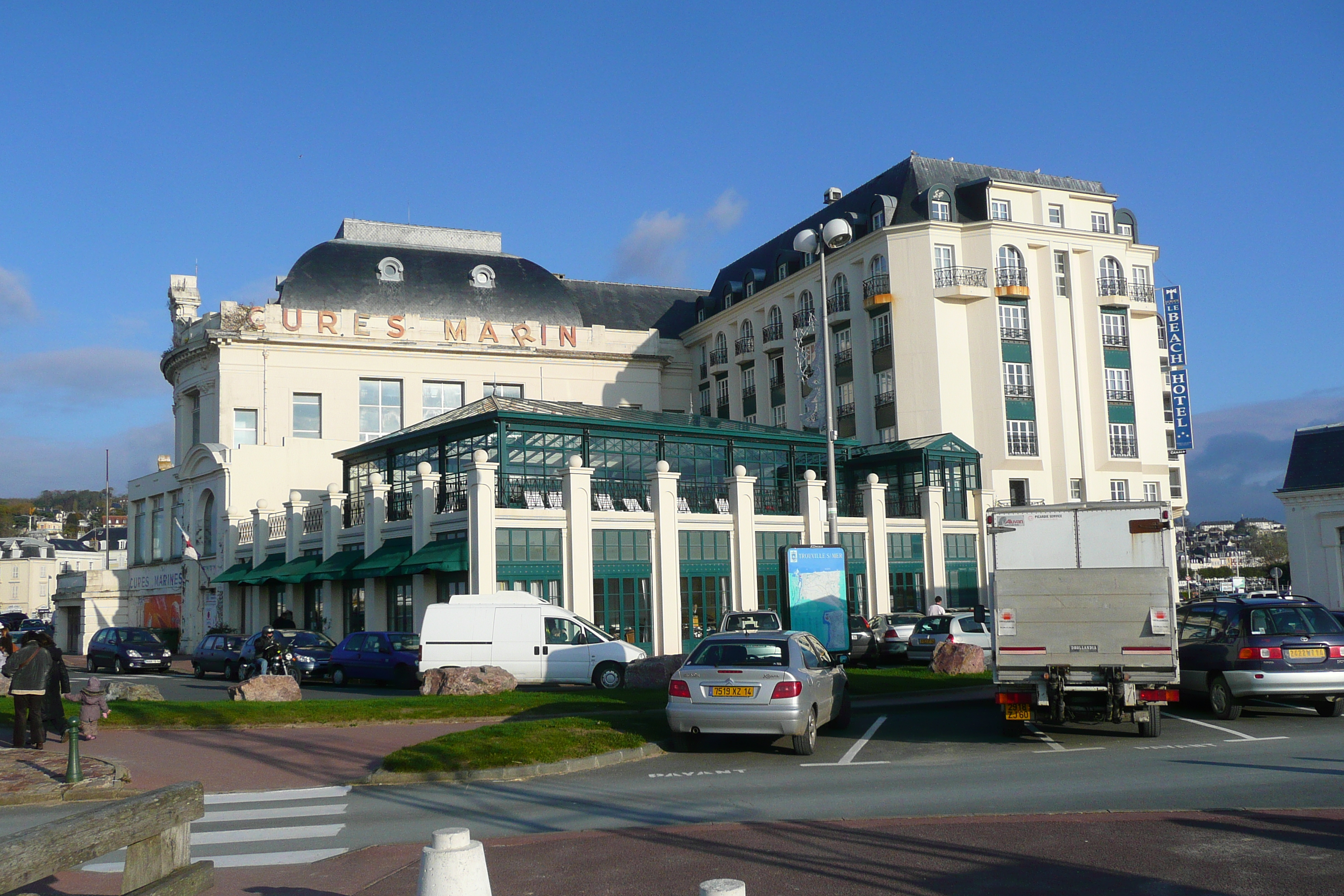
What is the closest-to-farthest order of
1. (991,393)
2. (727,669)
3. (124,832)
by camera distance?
(124,832)
(727,669)
(991,393)

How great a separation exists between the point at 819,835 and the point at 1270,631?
10.3m

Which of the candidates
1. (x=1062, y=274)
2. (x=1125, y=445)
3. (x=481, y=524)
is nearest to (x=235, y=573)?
(x=481, y=524)

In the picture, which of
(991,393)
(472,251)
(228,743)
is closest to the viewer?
(228,743)

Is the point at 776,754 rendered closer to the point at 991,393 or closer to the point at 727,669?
the point at 727,669

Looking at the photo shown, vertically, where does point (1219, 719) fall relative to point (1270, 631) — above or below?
below

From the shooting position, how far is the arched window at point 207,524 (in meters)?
49.1

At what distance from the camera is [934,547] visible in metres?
42.5

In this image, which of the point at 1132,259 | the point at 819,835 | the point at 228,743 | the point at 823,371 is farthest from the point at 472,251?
the point at 819,835

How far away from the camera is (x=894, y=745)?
14.4 meters

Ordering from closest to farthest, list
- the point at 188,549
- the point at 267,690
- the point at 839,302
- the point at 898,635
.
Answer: the point at 267,690
the point at 898,635
the point at 188,549
the point at 839,302

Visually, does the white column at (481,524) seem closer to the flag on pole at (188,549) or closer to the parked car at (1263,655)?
the parked car at (1263,655)

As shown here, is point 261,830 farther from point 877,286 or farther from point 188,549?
point 877,286

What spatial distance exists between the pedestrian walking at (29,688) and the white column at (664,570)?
2100 cm

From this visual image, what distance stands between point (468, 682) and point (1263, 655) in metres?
14.1
